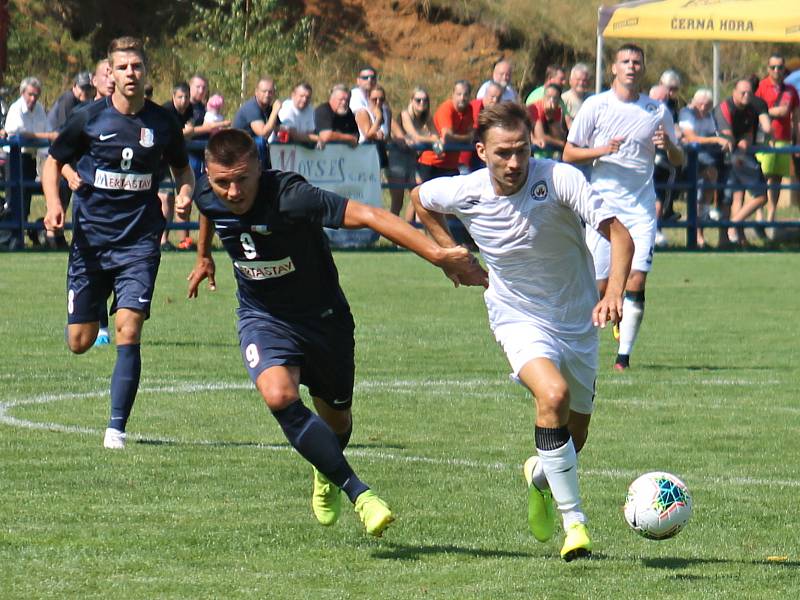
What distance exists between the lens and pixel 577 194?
6586 millimetres

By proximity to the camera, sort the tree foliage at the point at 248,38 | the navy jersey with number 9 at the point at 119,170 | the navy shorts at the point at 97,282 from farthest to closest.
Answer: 1. the tree foliage at the point at 248,38
2. the navy jersey with number 9 at the point at 119,170
3. the navy shorts at the point at 97,282

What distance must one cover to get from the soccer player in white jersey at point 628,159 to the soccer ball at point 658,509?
567cm

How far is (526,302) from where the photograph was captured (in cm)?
682

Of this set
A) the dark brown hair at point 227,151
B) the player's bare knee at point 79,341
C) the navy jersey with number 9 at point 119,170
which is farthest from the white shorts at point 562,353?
the player's bare knee at point 79,341

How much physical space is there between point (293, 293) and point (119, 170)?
2.63m

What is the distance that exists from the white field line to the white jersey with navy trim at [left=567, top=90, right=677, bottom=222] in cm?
171

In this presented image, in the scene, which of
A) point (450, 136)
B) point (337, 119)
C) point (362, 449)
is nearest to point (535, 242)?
point (362, 449)

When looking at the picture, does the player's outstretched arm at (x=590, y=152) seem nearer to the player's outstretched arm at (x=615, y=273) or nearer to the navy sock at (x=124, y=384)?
the navy sock at (x=124, y=384)

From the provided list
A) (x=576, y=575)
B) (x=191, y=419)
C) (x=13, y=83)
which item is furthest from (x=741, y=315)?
(x=13, y=83)

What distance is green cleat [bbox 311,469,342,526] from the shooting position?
6668 mm

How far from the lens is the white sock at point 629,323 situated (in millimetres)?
12000

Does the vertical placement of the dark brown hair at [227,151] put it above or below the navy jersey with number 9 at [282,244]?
above

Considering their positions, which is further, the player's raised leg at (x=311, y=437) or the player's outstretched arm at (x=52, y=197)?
the player's outstretched arm at (x=52, y=197)

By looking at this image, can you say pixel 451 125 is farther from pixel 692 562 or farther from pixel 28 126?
pixel 692 562
